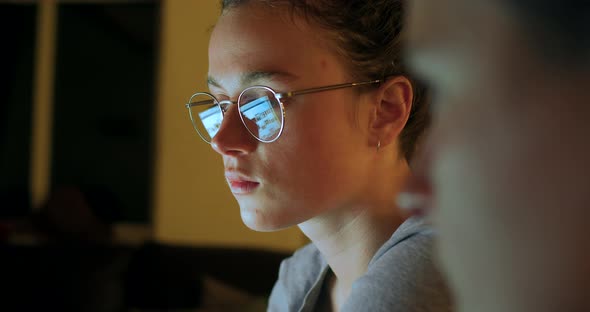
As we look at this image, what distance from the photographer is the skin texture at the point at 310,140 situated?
824 millimetres

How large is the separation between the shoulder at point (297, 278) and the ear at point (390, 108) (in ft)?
0.96

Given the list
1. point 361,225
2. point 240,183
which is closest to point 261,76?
point 240,183

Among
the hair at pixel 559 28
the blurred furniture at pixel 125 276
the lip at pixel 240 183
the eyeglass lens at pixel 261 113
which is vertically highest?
the hair at pixel 559 28

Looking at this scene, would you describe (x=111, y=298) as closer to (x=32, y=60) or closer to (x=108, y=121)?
(x=108, y=121)

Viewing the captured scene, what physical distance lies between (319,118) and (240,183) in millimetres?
147

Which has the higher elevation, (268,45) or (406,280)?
(268,45)

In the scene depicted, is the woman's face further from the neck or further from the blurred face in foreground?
the blurred face in foreground

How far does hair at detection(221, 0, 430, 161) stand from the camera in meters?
0.86

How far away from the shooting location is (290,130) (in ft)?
2.73

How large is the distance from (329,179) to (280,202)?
8 centimetres

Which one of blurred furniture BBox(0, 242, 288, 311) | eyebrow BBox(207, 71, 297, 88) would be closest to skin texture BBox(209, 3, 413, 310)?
eyebrow BBox(207, 71, 297, 88)

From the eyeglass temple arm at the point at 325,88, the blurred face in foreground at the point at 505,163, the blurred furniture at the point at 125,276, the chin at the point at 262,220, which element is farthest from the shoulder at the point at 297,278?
the blurred furniture at the point at 125,276

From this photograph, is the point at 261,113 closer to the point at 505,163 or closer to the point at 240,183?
the point at 240,183

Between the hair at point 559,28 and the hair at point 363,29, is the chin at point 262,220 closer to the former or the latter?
the hair at point 363,29
